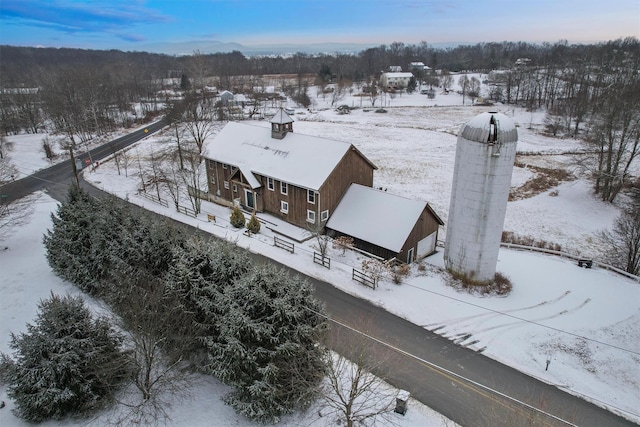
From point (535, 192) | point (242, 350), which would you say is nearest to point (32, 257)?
point (242, 350)

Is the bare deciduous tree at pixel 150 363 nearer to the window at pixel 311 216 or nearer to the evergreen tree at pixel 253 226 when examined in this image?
the evergreen tree at pixel 253 226

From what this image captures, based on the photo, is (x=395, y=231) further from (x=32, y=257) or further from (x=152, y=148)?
(x=152, y=148)

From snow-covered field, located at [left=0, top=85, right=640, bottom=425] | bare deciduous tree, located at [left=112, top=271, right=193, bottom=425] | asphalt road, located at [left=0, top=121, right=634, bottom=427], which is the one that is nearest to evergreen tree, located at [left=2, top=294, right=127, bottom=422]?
bare deciduous tree, located at [left=112, top=271, right=193, bottom=425]

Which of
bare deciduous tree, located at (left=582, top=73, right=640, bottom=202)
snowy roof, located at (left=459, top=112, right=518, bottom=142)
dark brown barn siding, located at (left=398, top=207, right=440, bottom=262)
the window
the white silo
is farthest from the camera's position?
bare deciduous tree, located at (left=582, top=73, right=640, bottom=202)

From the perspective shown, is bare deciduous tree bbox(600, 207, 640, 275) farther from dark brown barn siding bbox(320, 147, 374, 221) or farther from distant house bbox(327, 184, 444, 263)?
dark brown barn siding bbox(320, 147, 374, 221)

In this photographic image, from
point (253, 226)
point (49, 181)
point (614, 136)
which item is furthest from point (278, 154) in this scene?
point (614, 136)
